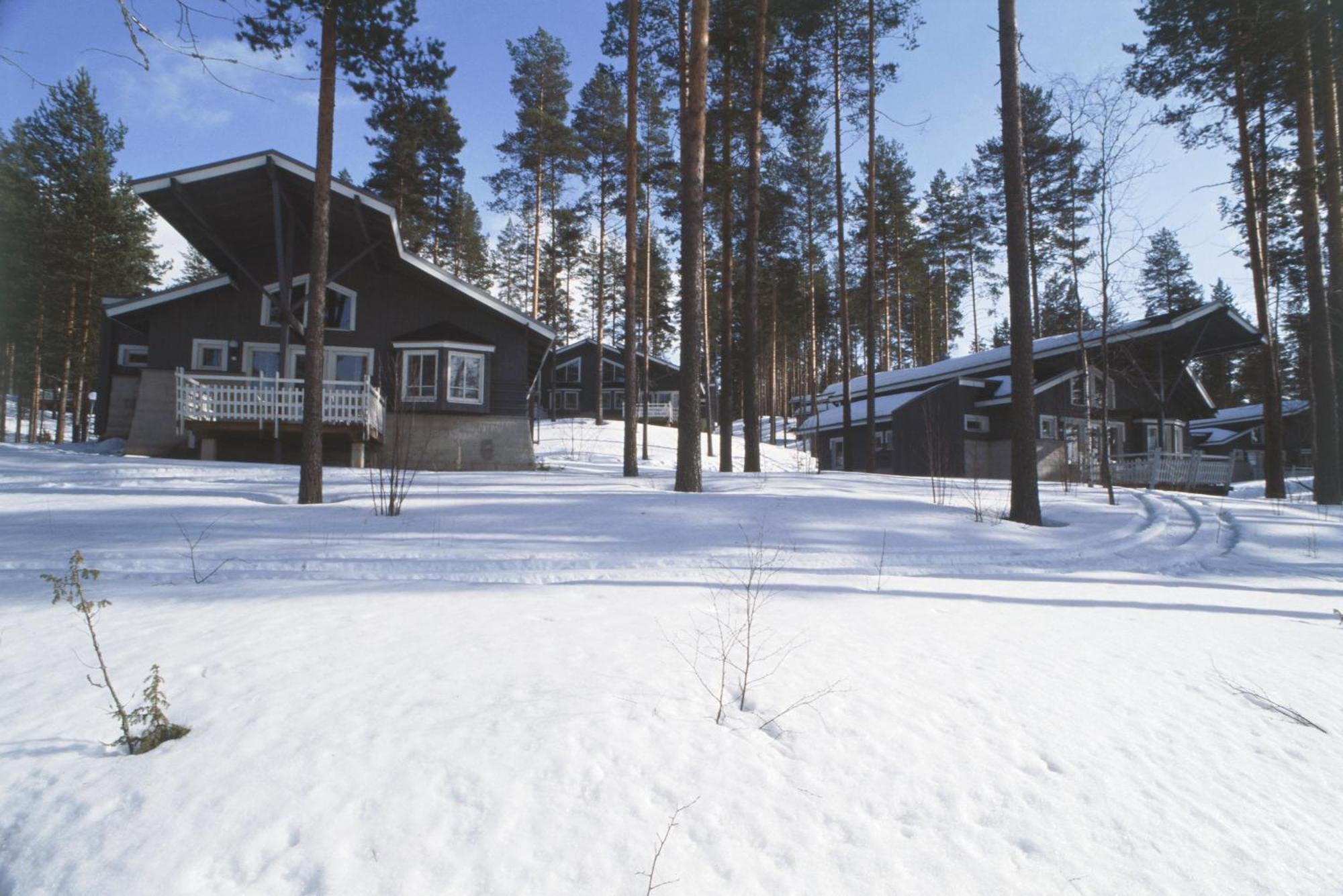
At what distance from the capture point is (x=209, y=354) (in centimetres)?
1750

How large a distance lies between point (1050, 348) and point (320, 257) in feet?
86.2

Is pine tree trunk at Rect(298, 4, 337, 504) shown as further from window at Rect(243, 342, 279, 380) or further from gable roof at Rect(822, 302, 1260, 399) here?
gable roof at Rect(822, 302, 1260, 399)

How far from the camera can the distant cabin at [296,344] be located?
1480 cm

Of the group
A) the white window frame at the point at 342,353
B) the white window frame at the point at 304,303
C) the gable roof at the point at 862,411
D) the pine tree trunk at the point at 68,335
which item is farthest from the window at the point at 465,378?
the pine tree trunk at the point at 68,335

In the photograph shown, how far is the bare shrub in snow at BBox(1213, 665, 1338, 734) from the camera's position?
268 centimetres

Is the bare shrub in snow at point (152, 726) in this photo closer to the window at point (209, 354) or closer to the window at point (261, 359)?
the window at point (261, 359)

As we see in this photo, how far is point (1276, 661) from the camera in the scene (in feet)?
11.2

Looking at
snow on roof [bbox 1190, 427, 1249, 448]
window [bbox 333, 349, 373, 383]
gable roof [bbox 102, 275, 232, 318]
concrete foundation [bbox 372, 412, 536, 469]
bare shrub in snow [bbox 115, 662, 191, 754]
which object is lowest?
bare shrub in snow [bbox 115, 662, 191, 754]

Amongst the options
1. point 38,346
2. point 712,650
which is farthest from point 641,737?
point 38,346

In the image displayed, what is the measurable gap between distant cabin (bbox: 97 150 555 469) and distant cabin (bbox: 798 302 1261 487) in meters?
12.0

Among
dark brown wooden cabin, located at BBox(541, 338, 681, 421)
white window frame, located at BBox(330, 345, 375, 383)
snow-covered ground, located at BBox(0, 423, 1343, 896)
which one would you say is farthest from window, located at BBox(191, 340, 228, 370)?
dark brown wooden cabin, located at BBox(541, 338, 681, 421)

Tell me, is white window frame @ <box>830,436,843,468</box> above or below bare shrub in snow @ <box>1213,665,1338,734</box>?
above

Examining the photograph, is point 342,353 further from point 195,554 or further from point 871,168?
point 871,168

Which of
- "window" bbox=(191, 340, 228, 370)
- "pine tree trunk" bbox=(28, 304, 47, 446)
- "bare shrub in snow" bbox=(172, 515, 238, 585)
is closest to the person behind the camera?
"bare shrub in snow" bbox=(172, 515, 238, 585)
